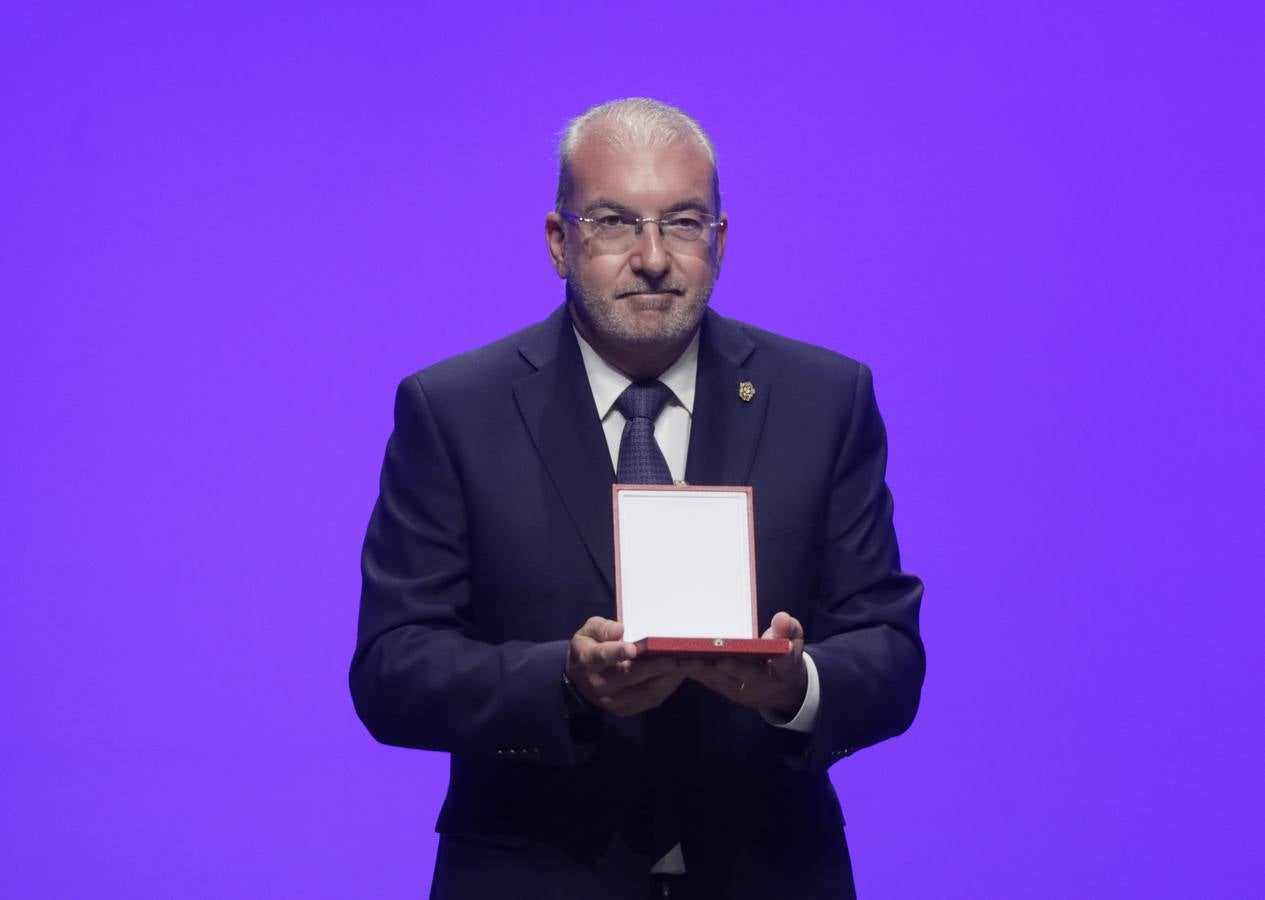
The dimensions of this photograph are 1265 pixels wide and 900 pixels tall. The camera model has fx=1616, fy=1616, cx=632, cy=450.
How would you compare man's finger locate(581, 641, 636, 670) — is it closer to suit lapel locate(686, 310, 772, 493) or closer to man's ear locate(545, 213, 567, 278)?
suit lapel locate(686, 310, 772, 493)

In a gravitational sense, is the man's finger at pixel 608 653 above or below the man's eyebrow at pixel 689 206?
below

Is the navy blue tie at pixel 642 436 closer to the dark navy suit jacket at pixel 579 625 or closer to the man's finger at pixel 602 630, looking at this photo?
the dark navy suit jacket at pixel 579 625

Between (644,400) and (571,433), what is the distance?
0.11 meters

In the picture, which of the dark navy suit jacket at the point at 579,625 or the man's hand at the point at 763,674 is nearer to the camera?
the man's hand at the point at 763,674

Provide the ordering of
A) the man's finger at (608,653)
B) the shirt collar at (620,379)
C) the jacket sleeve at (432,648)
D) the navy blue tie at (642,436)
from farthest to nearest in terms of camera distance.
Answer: the shirt collar at (620,379), the navy blue tie at (642,436), the jacket sleeve at (432,648), the man's finger at (608,653)

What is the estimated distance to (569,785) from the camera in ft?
6.58

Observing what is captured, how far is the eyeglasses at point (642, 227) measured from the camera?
2.12 m

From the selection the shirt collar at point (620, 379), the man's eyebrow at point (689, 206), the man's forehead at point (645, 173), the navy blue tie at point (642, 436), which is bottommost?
the navy blue tie at point (642, 436)

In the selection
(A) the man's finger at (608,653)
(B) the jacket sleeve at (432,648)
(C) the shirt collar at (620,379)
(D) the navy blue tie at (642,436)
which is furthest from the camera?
(C) the shirt collar at (620,379)

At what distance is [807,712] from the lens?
193 centimetres

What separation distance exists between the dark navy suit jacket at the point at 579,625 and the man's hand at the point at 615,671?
0.25 ft

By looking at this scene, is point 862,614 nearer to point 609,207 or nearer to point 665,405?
point 665,405

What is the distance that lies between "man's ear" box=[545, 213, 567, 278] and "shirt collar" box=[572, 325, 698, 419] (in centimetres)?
14

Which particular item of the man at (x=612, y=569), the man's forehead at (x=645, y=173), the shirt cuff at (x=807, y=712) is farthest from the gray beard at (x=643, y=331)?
the shirt cuff at (x=807, y=712)
